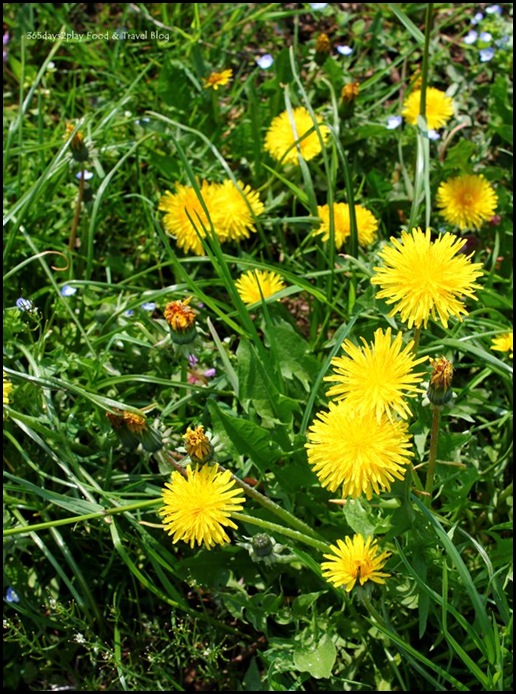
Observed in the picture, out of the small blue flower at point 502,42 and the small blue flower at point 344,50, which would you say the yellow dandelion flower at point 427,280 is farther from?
the small blue flower at point 502,42

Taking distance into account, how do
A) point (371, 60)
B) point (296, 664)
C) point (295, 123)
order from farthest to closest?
point (371, 60) → point (295, 123) → point (296, 664)

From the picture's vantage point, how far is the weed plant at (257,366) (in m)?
1.51

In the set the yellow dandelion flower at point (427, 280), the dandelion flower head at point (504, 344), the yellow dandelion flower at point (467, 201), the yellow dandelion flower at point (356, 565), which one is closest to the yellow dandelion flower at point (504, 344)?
the dandelion flower head at point (504, 344)

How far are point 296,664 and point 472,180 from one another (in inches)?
57.1

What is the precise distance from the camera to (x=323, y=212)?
2.25 metres

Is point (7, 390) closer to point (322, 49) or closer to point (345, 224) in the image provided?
point (345, 224)

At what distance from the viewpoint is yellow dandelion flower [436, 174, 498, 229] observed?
229cm

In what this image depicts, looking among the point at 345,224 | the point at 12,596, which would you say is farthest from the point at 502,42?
the point at 12,596

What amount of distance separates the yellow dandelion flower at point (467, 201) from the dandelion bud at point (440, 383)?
3.39ft

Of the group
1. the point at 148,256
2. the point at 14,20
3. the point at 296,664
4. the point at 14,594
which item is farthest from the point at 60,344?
the point at 14,20

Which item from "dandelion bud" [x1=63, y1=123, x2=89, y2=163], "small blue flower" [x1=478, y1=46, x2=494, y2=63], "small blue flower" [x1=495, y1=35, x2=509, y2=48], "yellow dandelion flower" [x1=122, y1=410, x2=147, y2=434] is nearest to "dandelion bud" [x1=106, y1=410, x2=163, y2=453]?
"yellow dandelion flower" [x1=122, y1=410, x2=147, y2=434]

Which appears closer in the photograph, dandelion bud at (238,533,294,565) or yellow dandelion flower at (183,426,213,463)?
yellow dandelion flower at (183,426,213,463)

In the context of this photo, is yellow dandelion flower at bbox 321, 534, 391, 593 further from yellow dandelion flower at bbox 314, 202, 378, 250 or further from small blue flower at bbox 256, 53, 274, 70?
small blue flower at bbox 256, 53, 274, 70

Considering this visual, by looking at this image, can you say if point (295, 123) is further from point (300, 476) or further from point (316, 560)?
point (316, 560)
